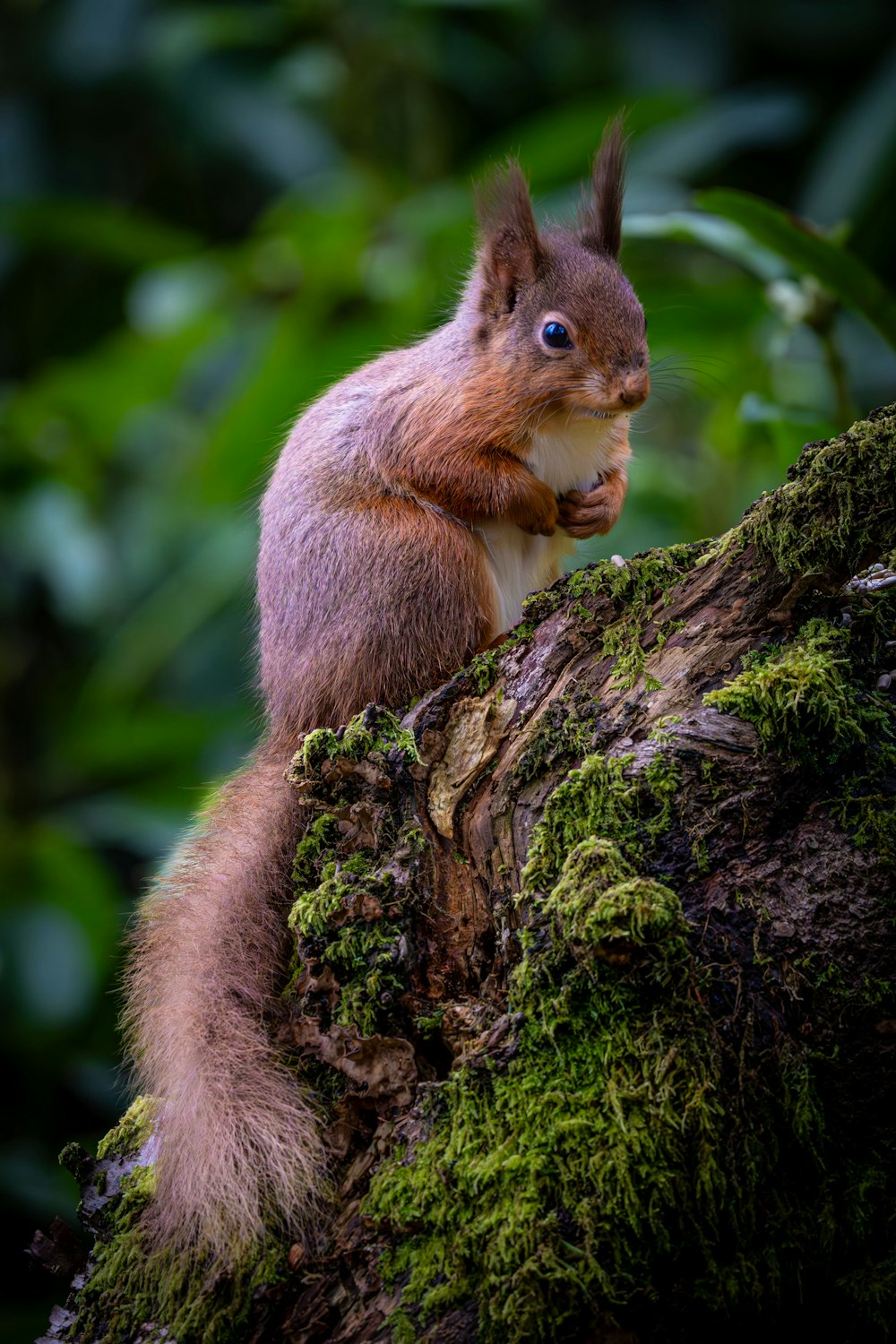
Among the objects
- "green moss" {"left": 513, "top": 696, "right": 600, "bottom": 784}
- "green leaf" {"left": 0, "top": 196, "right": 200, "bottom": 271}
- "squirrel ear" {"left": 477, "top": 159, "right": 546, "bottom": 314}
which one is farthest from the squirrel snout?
"green leaf" {"left": 0, "top": 196, "right": 200, "bottom": 271}

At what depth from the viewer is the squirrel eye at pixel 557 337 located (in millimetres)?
2555

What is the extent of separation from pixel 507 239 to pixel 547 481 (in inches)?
21.6

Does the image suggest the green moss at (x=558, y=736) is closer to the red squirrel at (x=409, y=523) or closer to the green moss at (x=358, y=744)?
the green moss at (x=358, y=744)

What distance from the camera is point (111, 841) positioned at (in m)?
4.53

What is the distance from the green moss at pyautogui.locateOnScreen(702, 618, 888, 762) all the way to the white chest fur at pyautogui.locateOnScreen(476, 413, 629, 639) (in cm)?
87

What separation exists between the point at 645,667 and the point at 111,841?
3.15 meters

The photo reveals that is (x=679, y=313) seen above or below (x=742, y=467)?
above

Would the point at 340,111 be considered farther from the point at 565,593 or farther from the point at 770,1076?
the point at 770,1076

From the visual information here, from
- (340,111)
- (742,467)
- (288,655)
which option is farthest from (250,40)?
(288,655)

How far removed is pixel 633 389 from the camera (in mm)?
2488

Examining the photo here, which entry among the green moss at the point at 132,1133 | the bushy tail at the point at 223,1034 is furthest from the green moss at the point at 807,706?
the green moss at the point at 132,1133

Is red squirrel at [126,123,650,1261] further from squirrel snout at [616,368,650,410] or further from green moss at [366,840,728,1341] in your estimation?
green moss at [366,840,728,1341]

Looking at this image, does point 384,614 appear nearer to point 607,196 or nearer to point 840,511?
point 840,511

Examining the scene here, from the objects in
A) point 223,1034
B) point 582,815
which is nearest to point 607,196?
point 582,815
